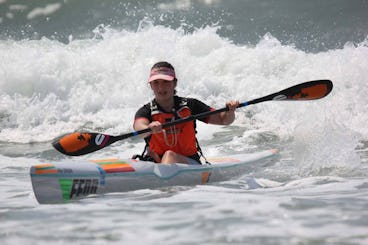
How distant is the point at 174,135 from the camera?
4230 millimetres

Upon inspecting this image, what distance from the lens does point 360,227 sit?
7.09ft

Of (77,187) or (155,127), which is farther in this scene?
(155,127)

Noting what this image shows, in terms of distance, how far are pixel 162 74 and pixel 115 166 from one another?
979mm

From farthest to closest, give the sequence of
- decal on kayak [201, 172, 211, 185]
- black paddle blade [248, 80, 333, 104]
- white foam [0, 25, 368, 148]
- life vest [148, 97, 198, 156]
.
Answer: white foam [0, 25, 368, 148] → black paddle blade [248, 80, 333, 104] → life vest [148, 97, 198, 156] → decal on kayak [201, 172, 211, 185]

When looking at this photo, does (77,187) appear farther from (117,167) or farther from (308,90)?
(308,90)

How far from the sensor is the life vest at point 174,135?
4.23 m

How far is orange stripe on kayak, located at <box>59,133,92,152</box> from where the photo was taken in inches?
169

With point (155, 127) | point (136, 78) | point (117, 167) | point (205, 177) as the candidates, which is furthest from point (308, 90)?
point (136, 78)

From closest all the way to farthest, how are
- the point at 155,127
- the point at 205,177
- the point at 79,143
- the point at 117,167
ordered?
the point at 117,167, the point at 155,127, the point at 205,177, the point at 79,143

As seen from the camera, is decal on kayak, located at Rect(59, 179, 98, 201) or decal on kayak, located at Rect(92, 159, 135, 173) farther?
decal on kayak, located at Rect(92, 159, 135, 173)

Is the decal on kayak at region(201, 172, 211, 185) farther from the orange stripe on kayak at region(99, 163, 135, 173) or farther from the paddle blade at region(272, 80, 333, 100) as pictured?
the paddle blade at region(272, 80, 333, 100)

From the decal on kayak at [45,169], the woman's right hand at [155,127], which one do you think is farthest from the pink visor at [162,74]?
the decal on kayak at [45,169]

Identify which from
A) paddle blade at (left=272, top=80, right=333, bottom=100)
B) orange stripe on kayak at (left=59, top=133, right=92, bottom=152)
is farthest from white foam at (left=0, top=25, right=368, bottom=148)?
orange stripe on kayak at (left=59, top=133, right=92, bottom=152)

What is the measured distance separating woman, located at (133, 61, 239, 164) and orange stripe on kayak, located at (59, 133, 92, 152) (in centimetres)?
51
